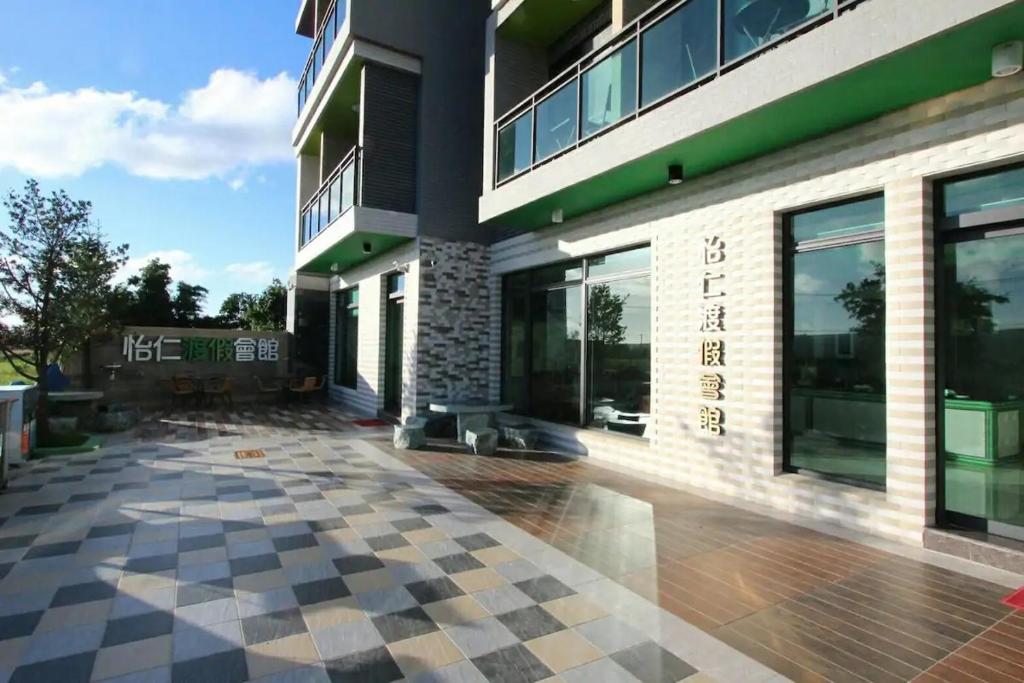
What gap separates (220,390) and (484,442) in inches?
330

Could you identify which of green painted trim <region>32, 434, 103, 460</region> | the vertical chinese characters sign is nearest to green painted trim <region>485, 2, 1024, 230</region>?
the vertical chinese characters sign

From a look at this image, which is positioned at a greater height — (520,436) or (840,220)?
(840,220)

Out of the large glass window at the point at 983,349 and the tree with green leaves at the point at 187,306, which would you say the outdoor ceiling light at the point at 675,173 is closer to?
the large glass window at the point at 983,349

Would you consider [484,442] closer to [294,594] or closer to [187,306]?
[294,594]

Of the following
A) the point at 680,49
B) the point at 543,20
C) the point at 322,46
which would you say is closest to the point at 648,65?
the point at 680,49

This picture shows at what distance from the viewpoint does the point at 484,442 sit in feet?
26.4

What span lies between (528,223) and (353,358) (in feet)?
23.2

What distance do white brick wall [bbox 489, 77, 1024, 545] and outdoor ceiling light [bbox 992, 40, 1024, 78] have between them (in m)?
0.40

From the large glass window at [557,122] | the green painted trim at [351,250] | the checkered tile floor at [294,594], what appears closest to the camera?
the checkered tile floor at [294,594]

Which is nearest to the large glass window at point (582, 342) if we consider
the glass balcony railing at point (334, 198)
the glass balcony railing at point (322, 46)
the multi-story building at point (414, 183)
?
the multi-story building at point (414, 183)

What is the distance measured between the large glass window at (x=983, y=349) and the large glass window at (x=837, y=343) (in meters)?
0.49

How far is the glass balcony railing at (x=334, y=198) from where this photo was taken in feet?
32.7

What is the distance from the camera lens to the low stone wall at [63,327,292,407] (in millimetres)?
12500

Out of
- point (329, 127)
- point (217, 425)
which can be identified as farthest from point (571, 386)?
point (329, 127)
